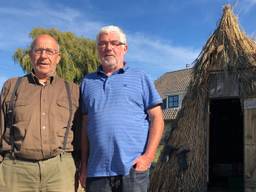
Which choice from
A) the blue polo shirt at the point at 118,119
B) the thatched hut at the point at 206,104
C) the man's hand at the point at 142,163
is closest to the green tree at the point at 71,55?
the thatched hut at the point at 206,104

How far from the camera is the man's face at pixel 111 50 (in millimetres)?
4059

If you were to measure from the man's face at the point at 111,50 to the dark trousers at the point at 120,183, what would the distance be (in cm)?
90

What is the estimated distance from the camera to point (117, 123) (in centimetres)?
385

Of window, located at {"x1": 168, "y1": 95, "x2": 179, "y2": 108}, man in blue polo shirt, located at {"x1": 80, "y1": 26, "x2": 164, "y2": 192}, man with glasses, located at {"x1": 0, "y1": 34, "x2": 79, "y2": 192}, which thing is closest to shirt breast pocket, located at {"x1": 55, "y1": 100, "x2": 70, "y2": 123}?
man with glasses, located at {"x1": 0, "y1": 34, "x2": 79, "y2": 192}

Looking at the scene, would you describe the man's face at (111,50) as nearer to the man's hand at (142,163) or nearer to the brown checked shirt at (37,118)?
the brown checked shirt at (37,118)

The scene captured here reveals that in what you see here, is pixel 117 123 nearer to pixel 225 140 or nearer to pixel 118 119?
pixel 118 119

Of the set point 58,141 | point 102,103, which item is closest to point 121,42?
point 102,103

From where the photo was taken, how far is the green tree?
26398 millimetres

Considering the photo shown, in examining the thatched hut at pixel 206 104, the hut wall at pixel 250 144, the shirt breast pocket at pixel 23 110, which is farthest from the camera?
the thatched hut at pixel 206 104

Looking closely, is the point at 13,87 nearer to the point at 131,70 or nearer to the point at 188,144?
the point at 131,70

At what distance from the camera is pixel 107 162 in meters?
3.84

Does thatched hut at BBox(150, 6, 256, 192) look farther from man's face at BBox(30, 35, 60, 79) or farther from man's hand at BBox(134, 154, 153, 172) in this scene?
man's face at BBox(30, 35, 60, 79)

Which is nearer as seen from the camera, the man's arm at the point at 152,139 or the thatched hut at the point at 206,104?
the man's arm at the point at 152,139

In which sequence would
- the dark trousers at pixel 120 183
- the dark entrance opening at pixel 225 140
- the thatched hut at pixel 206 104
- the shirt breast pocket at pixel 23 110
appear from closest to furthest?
the dark trousers at pixel 120 183, the shirt breast pocket at pixel 23 110, the thatched hut at pixel 206 104, the dark entrance opening at pixel 225 140
